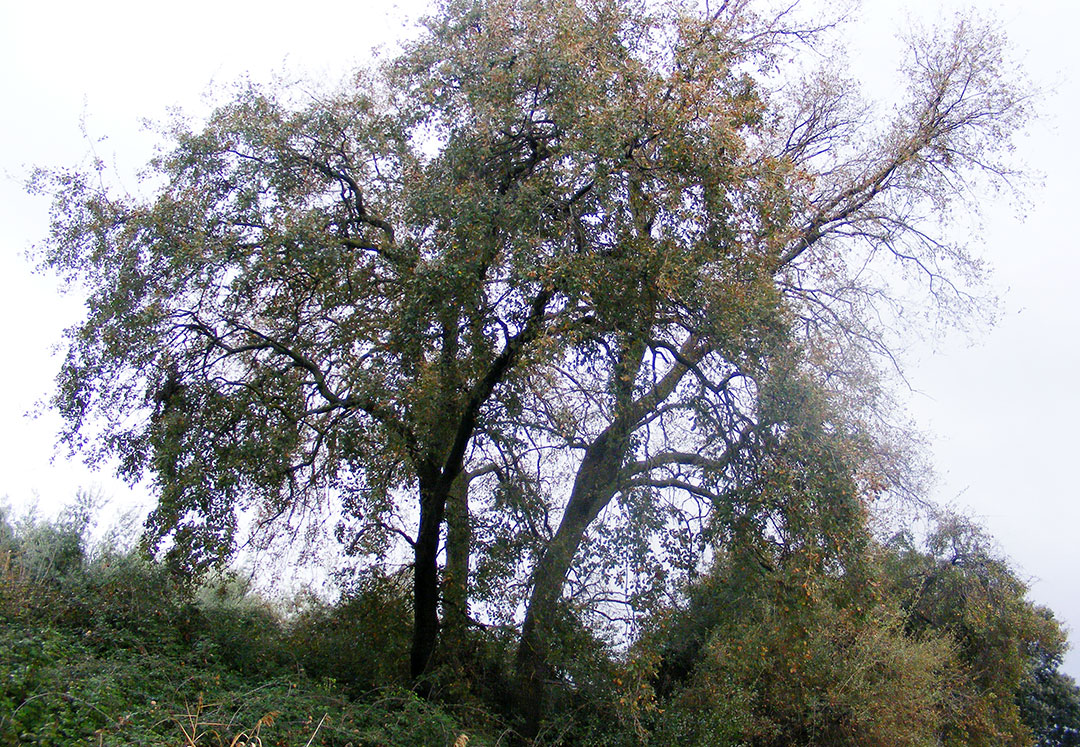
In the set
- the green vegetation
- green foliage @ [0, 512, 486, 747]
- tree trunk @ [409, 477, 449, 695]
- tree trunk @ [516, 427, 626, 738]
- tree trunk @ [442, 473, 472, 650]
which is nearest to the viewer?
green foliage @ [0, 512, 486, 747]

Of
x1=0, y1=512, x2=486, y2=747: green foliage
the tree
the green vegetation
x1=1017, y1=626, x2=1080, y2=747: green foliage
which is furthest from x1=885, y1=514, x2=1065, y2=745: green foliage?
x1=0, y1=512, x2=486, y2=747: green foliage

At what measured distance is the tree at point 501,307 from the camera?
8750 mm

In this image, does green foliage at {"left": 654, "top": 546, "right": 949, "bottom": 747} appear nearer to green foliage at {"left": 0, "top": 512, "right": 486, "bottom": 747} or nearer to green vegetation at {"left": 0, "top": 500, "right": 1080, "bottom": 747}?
green vegetation at {"left": 0, "top": 500, "right": 1080, "bottom": 747}

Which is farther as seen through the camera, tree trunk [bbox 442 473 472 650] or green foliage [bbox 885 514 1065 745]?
green foliage [bbox 885 514 1065 745]

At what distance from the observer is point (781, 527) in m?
8.77

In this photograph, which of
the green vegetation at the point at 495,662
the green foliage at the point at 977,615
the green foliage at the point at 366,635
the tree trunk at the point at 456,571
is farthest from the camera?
the green foliage at the point at 977,615

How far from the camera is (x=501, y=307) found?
991cm

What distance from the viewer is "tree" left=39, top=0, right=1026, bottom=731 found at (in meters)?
8.75

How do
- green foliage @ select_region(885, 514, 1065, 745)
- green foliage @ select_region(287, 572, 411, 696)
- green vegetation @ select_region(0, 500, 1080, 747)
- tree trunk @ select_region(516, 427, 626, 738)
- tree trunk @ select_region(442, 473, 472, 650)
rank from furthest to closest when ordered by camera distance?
green foliage @ select_region(885, 514, 1065, 745) → green foliage @ select_region(287, 572, 411, 696) → tree trunk @ select_region(442, 473, 472, 650) → tree trunk @ select_region(516, 427, 626, 738) → green vegetation @ select_region(0, 500, 1080, 747)

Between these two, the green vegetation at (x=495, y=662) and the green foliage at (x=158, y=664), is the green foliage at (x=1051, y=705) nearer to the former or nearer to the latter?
the green vegetation at (x=495, y=662)

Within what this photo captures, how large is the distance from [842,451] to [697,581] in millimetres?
3010

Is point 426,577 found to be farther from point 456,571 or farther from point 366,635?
point 366,635

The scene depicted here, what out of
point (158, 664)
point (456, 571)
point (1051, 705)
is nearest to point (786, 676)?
point (456, 571)

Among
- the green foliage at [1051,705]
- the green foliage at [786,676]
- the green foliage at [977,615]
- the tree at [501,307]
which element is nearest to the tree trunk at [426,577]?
the tree at [501,307]
